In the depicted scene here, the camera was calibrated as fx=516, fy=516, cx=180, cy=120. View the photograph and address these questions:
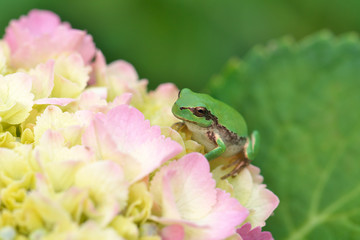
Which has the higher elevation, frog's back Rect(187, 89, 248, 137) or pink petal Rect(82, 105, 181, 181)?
frog's back Rect(187, 89, 248, 137)

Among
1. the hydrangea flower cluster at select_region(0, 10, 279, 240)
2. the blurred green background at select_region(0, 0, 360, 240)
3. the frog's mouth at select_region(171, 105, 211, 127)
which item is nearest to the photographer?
the hydrangea flower cluster at select_region(0, 10, 279, 240)

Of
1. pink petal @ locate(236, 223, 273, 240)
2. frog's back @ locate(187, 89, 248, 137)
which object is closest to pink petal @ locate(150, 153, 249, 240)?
pink petal @ locate(236, 223, 273, 240)

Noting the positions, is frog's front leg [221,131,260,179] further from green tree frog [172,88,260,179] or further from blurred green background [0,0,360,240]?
blurred green background [0,0,360,240]

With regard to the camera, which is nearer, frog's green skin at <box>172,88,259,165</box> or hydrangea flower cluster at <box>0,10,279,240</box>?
hydrangea flower cluster at <box>0,10,279,240</box>

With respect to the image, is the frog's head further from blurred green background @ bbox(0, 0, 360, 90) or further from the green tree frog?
blurred green background @ bbox(0, 0, 360, 90)

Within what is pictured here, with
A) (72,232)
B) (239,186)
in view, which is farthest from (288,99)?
(72,232)

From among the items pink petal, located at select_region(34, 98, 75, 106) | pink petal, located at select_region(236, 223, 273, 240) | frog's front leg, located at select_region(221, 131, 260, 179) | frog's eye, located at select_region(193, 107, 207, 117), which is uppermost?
frog's eye, located at select_region(193, 107, 207, 117)

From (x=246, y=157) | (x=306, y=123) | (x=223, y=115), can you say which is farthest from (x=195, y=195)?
(x=306, y=123)

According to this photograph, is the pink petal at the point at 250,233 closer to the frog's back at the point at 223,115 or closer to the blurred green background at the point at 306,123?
the frog's back at the point at 223,115

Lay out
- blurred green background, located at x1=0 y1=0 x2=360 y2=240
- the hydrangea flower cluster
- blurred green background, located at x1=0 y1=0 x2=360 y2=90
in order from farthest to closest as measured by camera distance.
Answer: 1. blurred green background, located at x1=0 y1=0 x2=360 y2=90
2. blurred green background, located at x1=0 y1=0 x2=360 y2=240
3. the hydrangea flower cluster
